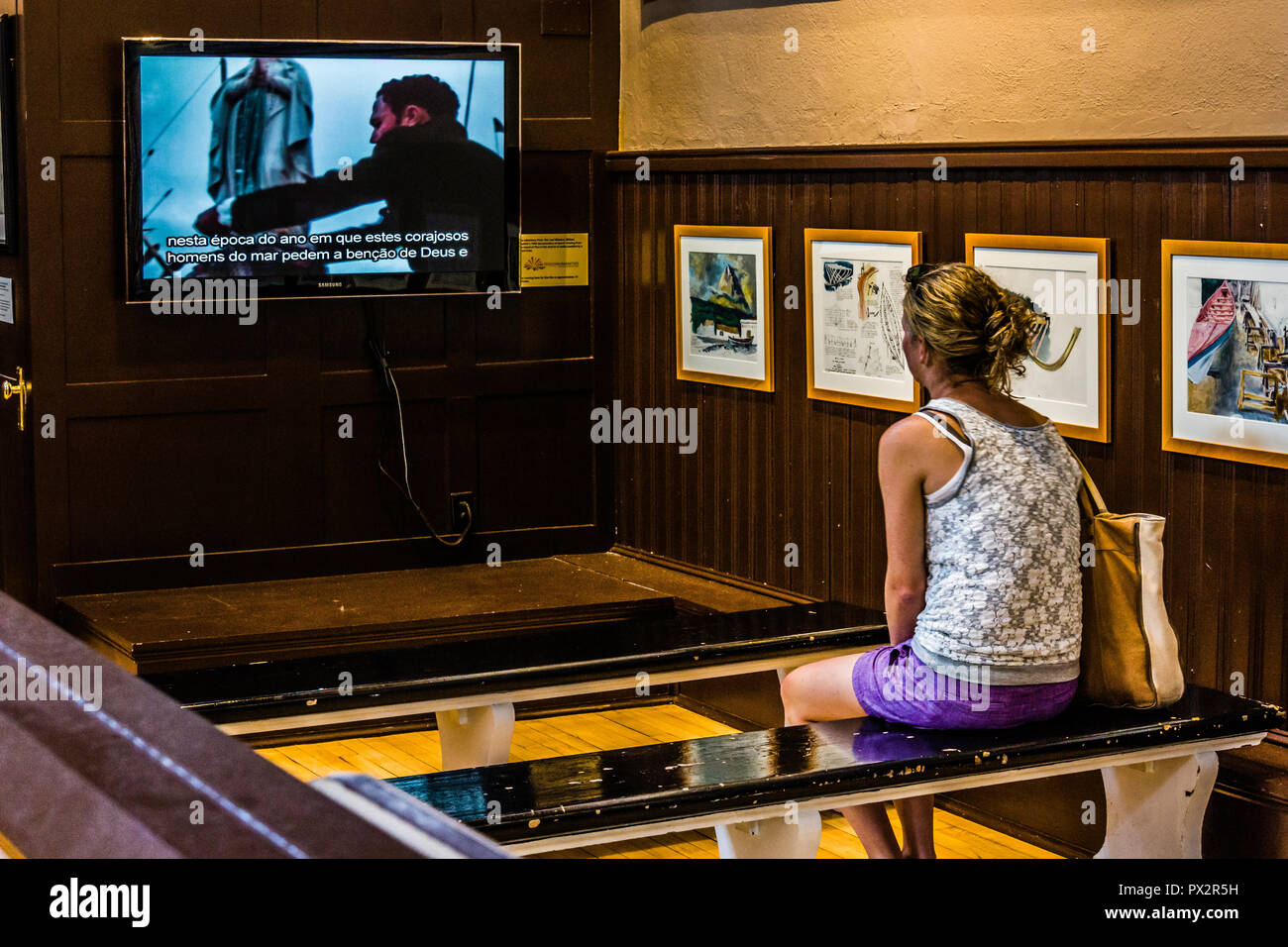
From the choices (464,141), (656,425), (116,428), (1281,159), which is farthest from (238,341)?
(1281,159)

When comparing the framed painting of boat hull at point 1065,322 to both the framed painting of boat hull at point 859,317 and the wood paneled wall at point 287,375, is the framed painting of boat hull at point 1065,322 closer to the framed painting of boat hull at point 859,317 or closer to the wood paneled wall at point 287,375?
the framed painting of boat hull at point 859,317

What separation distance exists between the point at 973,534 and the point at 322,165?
3.33 meters

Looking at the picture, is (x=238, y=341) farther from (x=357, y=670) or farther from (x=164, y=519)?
(x=357, y=670)

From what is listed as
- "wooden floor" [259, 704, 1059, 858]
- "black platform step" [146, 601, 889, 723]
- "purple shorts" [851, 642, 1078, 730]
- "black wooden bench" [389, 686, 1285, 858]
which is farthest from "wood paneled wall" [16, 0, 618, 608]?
"purple shorts" [851, 642, 1078, 730]

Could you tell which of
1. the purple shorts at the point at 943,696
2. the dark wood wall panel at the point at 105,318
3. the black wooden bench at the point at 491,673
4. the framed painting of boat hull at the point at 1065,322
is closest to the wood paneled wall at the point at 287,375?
the dark wood wall panel at the point at 105,318

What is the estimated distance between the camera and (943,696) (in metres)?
3.50

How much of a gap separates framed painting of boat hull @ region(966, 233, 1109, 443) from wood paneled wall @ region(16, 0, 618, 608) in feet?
7.61

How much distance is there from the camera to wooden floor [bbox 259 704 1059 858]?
4.41m

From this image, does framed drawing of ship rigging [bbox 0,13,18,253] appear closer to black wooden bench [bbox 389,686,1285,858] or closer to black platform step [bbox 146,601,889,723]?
black platform step [bbox 146,601,889,723]

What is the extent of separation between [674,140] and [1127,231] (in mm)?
2429

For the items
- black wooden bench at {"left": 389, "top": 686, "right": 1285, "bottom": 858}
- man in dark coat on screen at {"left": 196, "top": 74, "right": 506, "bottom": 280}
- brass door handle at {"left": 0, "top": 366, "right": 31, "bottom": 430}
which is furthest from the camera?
man in dark coat on screen at {"left": 196, "top": 74, "right": 506, "bottom": 280}

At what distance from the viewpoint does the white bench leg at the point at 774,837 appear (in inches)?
132

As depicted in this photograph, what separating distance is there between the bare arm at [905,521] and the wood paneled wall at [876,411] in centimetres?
99

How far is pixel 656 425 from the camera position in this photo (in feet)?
21.1
